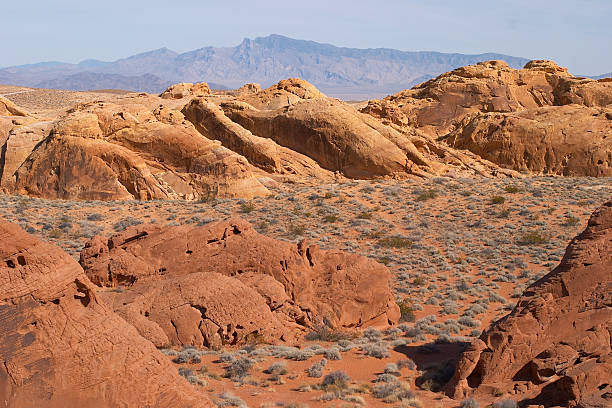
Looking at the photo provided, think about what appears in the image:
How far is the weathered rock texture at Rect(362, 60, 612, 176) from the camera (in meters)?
34.8

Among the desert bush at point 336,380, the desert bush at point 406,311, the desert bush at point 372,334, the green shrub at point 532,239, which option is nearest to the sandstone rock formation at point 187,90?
the green shrub at point 532,239

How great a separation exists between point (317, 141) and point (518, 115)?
1420cm

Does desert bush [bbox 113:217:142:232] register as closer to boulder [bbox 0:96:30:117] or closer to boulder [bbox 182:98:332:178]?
boulder [bbox 182:98:332:178]

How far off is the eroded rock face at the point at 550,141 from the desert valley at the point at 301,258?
0.13m

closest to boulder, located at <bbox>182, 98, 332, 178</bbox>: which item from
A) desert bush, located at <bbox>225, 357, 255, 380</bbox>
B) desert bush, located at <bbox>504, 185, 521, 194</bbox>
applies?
desert bush, located at <bbox>504, 185, 521, 194</bbox>

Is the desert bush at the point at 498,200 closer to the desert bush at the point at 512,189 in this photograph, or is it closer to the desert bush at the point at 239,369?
the desert bush at the point at 512,189

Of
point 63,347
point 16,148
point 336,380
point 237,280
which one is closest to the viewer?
point 63,347

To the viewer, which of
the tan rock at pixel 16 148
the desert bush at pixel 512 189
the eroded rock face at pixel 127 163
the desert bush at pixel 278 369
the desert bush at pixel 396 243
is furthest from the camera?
the desert bush at pixel 512 189

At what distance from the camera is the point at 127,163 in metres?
25.6

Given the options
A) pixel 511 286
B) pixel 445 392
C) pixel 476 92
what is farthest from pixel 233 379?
pixel 476 92

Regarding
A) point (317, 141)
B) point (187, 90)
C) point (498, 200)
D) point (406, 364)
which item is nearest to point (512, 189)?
point (498, 200)

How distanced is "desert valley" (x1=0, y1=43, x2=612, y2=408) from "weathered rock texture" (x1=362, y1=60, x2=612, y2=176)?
170mm

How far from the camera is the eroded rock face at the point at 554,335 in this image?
9094 mm

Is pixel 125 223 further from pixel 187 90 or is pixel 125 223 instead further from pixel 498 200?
pixel 187 90
